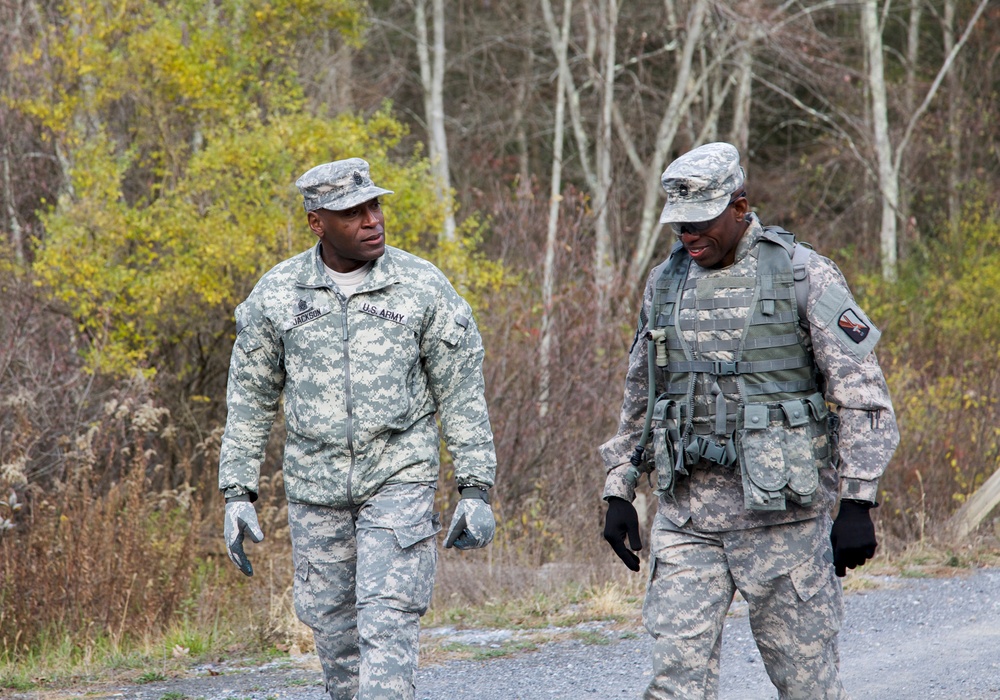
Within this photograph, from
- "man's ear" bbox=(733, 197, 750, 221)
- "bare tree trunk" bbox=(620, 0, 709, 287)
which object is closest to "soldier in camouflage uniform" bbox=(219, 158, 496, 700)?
"man's ear" bbox=(733, 197, 750, 221)

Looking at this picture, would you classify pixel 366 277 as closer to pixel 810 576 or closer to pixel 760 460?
pixel 760 460

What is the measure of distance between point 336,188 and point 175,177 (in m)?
8.98

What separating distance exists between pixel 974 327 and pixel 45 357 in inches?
452

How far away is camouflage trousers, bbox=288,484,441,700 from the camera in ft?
11.6

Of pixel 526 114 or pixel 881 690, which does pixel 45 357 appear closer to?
pixel 881 690

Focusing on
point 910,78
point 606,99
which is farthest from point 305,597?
point 910,78

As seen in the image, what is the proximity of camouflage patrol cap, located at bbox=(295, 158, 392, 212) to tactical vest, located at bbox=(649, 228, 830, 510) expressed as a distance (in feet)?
3.41

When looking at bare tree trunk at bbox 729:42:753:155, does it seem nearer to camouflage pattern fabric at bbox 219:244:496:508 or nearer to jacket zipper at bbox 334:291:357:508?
camouflage pattern fabric at bbox 219:244:496:508

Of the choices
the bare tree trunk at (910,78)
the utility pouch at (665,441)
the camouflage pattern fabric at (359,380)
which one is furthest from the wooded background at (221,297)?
the utility pouch at (665,441)

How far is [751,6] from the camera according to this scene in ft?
58.4

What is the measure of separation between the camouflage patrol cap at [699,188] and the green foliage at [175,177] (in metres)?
7.93

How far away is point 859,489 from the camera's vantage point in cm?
325

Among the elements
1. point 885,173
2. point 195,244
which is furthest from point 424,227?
point 885,173

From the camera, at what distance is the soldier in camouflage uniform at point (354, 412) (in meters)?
3.71
